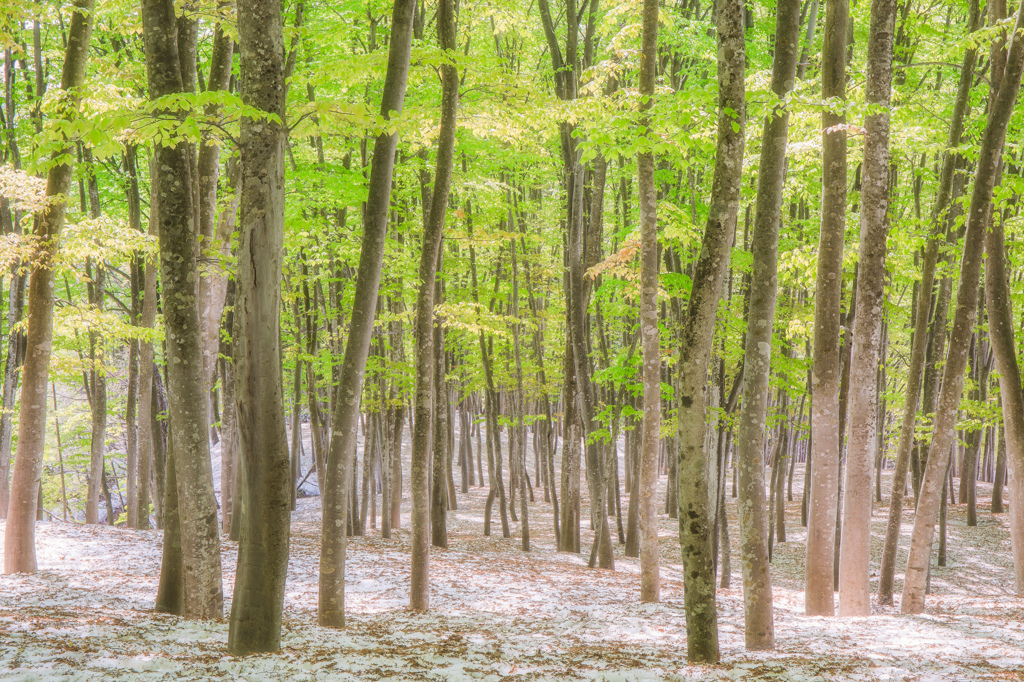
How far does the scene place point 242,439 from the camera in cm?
516

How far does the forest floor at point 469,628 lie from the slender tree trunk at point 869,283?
1.36 m

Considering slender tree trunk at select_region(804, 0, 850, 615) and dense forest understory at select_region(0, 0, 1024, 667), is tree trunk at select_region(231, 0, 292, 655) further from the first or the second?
slender tree trunk at select_region(804, 0, 850, 615)

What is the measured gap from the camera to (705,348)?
17.9 feet

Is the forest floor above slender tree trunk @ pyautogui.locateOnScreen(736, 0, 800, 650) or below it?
below

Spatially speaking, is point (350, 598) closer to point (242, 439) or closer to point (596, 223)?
point (242, 439)

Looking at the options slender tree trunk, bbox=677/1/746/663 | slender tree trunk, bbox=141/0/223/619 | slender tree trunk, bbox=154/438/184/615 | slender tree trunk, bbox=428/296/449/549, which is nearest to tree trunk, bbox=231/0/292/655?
slender tree trunk, bbox=141/0/223/619

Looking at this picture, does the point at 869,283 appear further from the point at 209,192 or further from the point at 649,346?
the point at 209,192

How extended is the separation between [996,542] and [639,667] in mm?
16506

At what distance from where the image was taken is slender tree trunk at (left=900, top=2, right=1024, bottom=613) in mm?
8195

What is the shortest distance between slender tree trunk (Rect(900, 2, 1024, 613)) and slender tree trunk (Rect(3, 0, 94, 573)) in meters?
11.8

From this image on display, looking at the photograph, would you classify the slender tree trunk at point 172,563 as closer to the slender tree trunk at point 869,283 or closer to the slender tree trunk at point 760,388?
the slender tree trunk at point 760,388

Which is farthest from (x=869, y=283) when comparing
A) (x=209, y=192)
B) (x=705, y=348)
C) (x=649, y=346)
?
(x=209, y=192)

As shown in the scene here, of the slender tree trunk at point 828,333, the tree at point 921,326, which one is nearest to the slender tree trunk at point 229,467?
the slender tree trunk at point 828,333

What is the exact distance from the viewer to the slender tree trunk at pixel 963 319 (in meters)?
8.20
